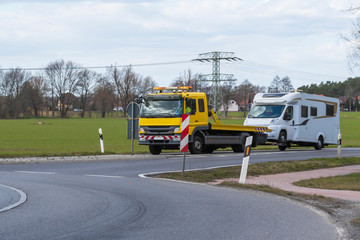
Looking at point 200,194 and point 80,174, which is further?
point 80,174

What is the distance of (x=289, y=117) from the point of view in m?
30.1

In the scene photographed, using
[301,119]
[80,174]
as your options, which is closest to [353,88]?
[301,119]

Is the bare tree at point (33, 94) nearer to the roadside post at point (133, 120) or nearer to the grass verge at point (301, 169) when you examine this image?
the roadside post at point (133, 120)

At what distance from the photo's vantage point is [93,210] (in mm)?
9188

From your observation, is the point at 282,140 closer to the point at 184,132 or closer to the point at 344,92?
the point at 184,132

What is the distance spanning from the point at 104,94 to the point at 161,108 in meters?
120

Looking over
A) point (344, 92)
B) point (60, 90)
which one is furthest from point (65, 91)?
point (344, 92)

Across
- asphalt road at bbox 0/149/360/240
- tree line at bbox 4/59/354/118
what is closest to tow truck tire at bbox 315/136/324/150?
asphalt road at bbox 0/149/360/240

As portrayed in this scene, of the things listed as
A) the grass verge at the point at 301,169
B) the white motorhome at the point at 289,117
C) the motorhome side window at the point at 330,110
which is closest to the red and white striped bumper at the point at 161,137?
the grass verge at the point at 301,169

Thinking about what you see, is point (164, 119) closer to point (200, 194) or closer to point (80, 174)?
point (80, 174)

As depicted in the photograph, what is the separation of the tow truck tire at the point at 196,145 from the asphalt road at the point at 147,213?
10441 mm

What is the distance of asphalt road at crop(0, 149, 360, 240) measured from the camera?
740cm

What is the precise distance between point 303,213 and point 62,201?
411cm

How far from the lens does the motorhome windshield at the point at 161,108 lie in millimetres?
24531
